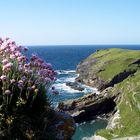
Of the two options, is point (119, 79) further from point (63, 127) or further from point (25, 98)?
point (25, 98)

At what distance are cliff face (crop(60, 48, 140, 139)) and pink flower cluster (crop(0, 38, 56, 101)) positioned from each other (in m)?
2.08

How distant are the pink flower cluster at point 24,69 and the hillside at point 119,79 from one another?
3057 centimetres

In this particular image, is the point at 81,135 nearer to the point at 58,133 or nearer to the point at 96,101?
the point at 96,101

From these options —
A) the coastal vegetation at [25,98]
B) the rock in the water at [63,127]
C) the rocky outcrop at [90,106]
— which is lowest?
the rocky outcrop at [90,106]

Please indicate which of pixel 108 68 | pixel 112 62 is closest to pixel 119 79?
pixel 108 68

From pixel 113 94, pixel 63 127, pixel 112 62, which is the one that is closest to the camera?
pixel 63 127

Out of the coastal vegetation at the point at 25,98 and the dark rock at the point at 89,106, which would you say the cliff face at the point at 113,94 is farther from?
the coastal vegetation at the point at 25,98

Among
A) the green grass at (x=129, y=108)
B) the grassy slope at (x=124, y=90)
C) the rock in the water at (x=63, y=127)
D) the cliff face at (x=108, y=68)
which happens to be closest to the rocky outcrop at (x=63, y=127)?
the rock in the water at (x=63, y=127)

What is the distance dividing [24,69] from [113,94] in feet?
248

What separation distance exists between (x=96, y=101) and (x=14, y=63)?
71.1m

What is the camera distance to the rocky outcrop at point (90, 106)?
7831 cm

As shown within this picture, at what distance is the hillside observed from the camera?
6122 cm

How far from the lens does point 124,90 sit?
82875mm

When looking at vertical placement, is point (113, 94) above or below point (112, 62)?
below
